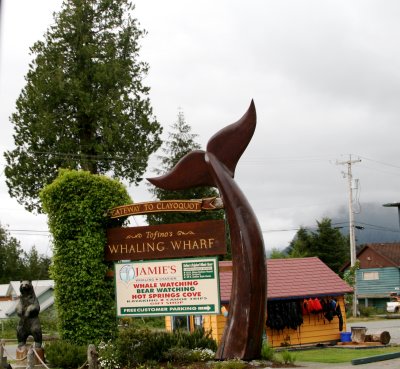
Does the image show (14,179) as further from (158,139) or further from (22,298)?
(22,298)

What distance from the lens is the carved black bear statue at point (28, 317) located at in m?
17.2

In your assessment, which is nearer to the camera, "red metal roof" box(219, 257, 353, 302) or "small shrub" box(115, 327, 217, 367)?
"small shrub" box(115, 327, 217, 367)

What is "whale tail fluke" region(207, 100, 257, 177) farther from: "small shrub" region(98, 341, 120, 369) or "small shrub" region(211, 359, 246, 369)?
"small shrub" region(98, 341, 120, 369)

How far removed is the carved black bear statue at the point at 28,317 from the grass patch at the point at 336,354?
Answer: 611cm

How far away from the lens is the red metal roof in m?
23.0

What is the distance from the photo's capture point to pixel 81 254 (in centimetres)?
1745

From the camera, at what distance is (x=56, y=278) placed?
58.2 ft

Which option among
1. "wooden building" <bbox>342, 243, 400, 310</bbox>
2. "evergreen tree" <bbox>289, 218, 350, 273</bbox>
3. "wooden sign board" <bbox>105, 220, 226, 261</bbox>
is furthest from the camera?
"evergreen tree" <bbox>289, 218, 350, 273</bbox>

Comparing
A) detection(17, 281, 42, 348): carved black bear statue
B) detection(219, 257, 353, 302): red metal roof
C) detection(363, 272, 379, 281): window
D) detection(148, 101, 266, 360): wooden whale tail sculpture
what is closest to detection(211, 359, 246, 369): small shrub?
detection(148, 101, 266, 360): wooden whale tail sculpture

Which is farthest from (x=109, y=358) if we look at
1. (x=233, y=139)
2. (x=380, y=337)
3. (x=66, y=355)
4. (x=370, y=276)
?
(x=370, y=276)

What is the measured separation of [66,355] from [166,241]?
3.44 meters

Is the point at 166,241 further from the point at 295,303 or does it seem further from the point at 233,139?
the point at 295,303

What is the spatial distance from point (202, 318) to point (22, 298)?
6.81m

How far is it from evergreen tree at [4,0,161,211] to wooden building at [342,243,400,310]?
27896 mm
